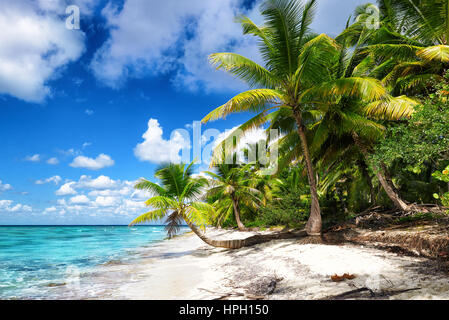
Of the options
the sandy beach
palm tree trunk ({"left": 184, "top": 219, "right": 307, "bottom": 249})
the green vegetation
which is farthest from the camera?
palm tree trunk ({"left": 184, "top": 219, "right": 307, "bottom": 249})

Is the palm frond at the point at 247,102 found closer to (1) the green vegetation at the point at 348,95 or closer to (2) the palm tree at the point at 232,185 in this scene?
(1) the green vegetation at the point at 348,95

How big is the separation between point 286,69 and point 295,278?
6.76m

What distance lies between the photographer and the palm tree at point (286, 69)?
25.5ft

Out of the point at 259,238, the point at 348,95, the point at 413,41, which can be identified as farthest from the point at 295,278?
the point at 413,41

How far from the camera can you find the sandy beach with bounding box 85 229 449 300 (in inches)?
149

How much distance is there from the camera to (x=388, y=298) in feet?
11.0

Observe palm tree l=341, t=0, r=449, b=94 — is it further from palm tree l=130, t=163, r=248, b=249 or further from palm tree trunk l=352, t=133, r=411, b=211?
palm tree l=130, t=163, r=248, b=249

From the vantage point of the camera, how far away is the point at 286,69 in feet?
28.3

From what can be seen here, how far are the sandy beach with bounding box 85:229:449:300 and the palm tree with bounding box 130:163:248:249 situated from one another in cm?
230

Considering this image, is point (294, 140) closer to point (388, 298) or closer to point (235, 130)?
point (235, 130)

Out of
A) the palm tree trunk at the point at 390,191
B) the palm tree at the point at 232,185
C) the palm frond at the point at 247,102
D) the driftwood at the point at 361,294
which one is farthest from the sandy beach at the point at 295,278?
the palm tree at the point at 232,185

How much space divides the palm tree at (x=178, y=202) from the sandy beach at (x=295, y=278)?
2.30 m

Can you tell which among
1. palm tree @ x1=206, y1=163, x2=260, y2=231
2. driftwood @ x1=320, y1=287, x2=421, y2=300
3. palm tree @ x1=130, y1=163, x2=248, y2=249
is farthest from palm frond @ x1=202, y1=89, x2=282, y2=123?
palm tree @ x1=206, y1=163, x2=260, y2=231

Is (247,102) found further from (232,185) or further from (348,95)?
(232,185)
